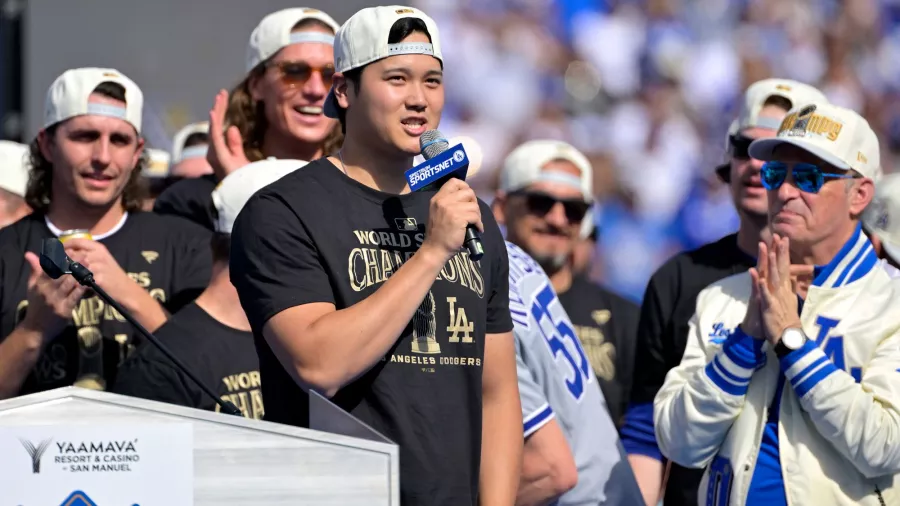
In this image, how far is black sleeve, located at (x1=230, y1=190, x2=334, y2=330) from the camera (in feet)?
9.64

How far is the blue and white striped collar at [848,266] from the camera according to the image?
400cm

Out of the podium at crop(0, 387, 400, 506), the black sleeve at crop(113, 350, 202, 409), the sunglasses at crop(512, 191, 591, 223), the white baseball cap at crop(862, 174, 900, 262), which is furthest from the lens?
the sunglasses at crop(512, 191, 591, 223)

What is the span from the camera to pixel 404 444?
9.68ft

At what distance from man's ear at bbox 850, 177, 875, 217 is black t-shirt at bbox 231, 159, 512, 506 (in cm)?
157

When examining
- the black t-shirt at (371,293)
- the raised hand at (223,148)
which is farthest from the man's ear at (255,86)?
the black t-shirt at (371,293)

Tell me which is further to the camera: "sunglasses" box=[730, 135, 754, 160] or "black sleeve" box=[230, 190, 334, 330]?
"sunglasses" box=[730, 135, 754, 160]

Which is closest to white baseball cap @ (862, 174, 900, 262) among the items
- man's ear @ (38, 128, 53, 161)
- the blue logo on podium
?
man's ear @ (38, 128, 53, 161)

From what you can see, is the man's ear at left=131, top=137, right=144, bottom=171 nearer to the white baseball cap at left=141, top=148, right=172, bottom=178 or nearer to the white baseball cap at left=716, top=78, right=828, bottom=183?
the white baseball cap at left=716, top=78, right=828, bottom=183

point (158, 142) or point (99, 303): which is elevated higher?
point (158, 142)

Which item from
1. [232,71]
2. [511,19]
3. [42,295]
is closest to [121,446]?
[42,295]

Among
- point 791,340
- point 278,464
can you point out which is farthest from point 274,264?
point 791,340

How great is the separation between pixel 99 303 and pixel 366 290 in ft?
5.63

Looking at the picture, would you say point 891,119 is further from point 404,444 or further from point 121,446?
point 121,446

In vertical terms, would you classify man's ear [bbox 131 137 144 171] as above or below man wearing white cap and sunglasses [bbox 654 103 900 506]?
above
